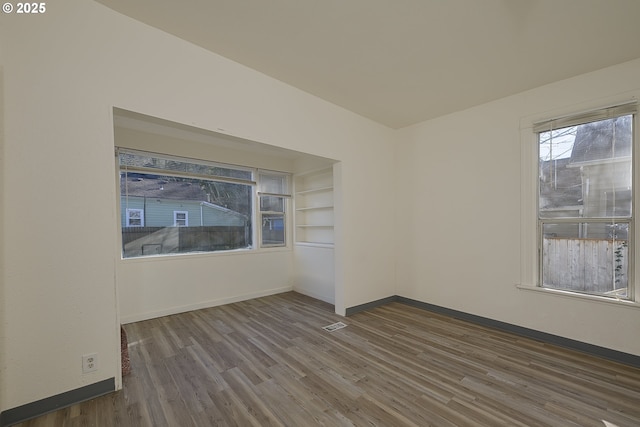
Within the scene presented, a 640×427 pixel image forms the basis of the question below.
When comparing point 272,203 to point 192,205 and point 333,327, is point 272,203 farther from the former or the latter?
point 333,327

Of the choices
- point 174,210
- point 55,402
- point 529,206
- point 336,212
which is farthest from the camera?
point 174,210

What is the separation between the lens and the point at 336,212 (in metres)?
3.71

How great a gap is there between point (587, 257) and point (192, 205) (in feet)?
17.1

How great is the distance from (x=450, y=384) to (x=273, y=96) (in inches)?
128

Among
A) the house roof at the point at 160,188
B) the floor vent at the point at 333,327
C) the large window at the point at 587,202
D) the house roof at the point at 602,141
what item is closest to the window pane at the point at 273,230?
the house roof at the point at 160,188

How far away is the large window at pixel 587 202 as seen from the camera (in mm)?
2496

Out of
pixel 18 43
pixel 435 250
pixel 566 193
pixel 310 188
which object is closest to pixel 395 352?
pixel 435 250

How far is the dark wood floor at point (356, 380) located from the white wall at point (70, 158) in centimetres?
47

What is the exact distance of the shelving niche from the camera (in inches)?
182

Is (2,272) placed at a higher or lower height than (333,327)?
higher

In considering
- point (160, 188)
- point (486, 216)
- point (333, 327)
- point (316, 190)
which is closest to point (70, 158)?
point (160, 188)

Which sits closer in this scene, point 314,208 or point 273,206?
point 314,208

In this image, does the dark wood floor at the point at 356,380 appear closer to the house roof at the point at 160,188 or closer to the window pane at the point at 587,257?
the window pane at the point at 587,257

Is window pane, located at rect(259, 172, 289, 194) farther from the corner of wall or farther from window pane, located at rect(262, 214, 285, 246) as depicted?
the corner of wall
